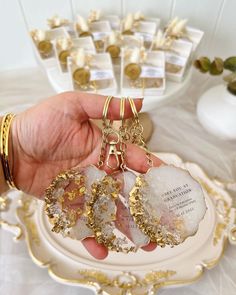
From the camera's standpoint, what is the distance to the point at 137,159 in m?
0.57

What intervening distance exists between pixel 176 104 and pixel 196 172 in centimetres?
29

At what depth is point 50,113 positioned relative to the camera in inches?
22.4

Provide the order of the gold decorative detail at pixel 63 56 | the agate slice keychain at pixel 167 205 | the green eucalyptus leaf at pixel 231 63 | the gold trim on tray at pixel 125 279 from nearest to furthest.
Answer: the agate slice keychain at pixel 167 205, the gold trim on tray at pixel 125 279, the green eucalyptus leaf at pixel 231 63, the gold decorative detail at pixel 63 56

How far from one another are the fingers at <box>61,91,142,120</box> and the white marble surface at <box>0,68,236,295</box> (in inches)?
13.1

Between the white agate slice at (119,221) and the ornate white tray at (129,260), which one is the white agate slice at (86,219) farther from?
the ornate white tray at (129,260)

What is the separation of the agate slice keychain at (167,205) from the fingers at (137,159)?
41 mm

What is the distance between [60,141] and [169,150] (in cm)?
38

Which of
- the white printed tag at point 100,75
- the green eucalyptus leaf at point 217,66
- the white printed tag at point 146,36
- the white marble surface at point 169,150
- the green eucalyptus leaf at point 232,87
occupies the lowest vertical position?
the white marble surface at point 169,150

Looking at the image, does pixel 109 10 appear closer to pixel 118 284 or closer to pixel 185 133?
pixel 185 133

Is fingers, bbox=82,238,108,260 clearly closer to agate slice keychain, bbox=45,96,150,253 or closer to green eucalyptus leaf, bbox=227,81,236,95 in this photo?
agate slice keychain, bbox=45,96,150,253

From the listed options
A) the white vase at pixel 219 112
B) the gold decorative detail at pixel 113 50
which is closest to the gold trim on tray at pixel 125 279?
the white vase at pixel 219 112

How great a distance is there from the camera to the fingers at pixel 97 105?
528 mm

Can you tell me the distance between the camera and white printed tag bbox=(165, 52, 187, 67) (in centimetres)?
89

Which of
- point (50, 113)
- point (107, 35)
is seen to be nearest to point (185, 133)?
point (107, 35)
